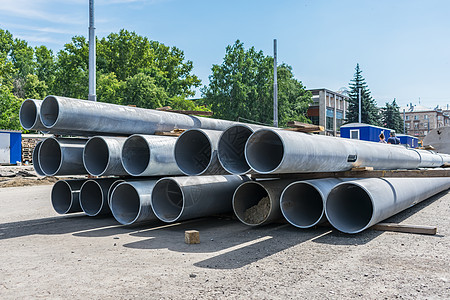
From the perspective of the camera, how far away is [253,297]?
12.3 feet

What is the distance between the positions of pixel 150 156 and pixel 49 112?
212cm

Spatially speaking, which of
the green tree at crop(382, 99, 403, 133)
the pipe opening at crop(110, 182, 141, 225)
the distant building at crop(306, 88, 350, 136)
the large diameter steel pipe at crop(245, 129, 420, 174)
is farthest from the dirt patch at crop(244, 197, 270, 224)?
the distant building at crop(306, 88, 350, 136)

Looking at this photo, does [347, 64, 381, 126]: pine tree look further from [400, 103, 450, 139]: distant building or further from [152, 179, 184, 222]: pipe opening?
[400, 103, 450, 139]: distant building

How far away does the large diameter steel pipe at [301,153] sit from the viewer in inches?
221

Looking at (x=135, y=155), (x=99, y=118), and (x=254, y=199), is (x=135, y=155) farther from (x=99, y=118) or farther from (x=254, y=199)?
(x=254, y=199)

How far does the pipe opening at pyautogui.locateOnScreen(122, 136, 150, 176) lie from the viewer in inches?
290

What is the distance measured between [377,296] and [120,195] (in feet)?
17.2

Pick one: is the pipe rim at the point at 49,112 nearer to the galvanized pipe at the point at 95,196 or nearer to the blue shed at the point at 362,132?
the galvanized pipe at the point at 95,196

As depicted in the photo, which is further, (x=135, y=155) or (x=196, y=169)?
(x=135, y=155)

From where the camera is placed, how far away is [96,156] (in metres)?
7.91

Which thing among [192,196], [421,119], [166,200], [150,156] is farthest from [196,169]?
[421,119]

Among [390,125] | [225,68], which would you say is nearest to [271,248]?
[225,68]

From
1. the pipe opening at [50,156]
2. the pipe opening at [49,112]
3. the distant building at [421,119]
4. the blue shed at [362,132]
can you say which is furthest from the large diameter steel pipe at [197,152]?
the distant building at [421,119]

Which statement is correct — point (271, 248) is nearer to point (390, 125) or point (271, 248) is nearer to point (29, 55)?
point (390, 125)
